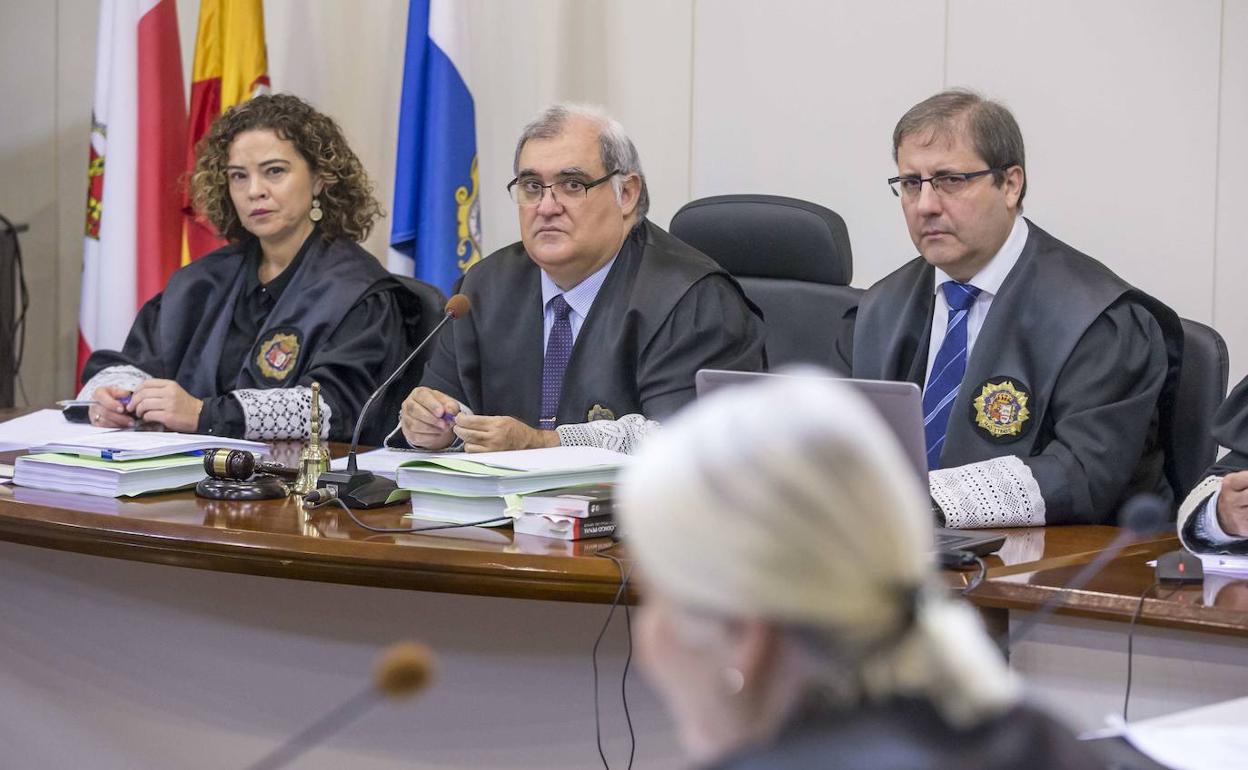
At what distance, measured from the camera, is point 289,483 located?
2596 millimetres

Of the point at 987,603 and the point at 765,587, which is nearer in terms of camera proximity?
the point at 765,587

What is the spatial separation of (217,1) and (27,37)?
3.95 feet

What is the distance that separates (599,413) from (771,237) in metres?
0.66

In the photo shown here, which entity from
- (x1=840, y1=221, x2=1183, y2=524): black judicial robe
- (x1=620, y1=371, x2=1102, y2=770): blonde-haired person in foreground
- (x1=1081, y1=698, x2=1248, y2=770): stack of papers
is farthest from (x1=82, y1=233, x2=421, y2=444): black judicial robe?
(x1=620, y1=371, x2=1102, y2=770): blonde-haired person in foreground

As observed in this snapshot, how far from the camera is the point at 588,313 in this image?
3117mm

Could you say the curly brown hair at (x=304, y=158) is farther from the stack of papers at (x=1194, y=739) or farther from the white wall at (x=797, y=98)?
the stack of papers at (x=1194, y=739)

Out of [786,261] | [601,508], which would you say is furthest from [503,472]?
[786,261]

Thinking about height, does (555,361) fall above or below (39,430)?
above

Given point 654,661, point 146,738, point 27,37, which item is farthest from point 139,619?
point 27,37

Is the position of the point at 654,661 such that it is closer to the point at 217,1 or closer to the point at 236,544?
the point at 236,544

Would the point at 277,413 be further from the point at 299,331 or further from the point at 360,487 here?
the point at 360,487

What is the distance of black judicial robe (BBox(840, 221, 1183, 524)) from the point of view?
2451 mm

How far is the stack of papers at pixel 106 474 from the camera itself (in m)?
2.45

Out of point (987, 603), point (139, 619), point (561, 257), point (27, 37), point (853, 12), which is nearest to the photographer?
point (987, 603)
